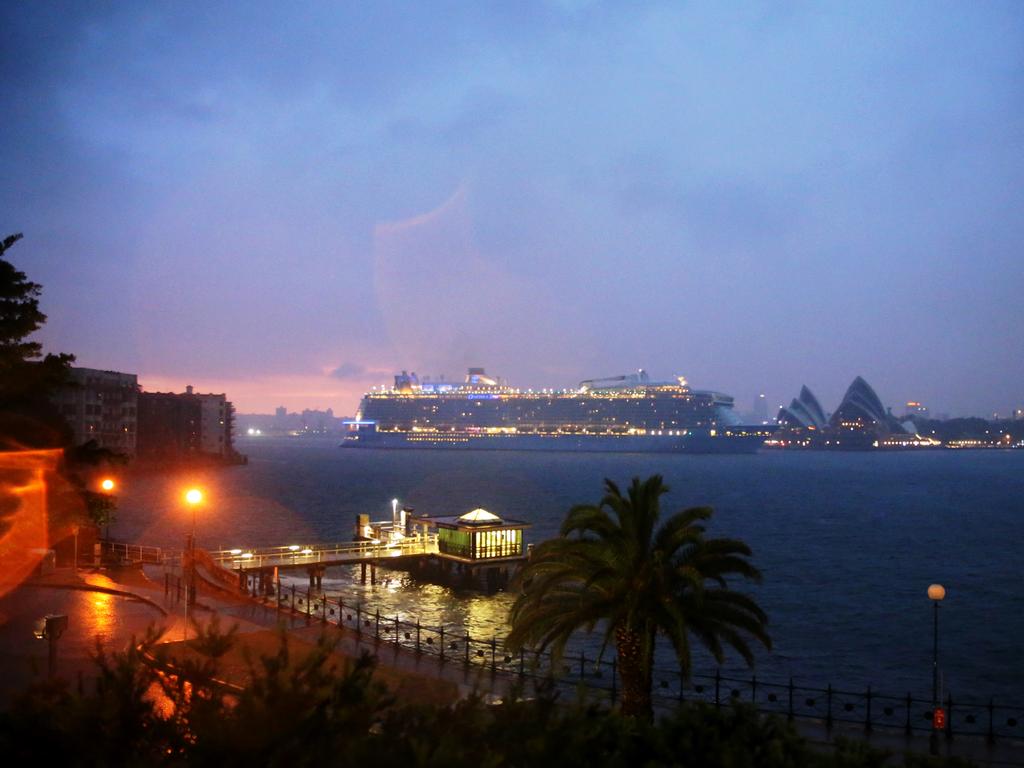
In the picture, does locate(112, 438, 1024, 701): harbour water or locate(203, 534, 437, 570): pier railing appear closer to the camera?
locate(112, 438, 1024, 701): harbour water

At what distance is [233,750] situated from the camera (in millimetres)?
4402

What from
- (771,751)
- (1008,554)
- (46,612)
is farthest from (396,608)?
(1008,554)

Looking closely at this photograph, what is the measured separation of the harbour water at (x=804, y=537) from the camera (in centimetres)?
2562

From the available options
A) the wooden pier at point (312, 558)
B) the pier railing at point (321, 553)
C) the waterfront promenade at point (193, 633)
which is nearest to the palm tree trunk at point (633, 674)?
the waterfront promenade at point (193, 633)

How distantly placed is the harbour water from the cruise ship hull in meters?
39.1

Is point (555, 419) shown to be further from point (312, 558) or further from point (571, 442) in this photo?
point (312, 558)

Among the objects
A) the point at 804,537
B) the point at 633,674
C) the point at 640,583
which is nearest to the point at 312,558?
the point at 633,674

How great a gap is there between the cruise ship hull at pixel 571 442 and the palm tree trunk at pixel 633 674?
139450mm

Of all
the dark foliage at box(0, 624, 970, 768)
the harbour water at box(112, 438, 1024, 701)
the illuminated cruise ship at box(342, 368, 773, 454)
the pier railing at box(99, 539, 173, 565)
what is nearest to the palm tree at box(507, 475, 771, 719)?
the dark foliage at box(0, 624, 970, 768)

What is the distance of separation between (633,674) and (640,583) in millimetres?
1366

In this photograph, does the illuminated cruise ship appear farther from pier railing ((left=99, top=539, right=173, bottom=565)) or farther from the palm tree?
the palm tree

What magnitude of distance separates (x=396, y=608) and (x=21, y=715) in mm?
26984

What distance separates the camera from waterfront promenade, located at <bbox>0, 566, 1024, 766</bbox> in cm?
1200

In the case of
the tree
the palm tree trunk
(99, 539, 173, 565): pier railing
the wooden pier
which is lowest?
the wooden pier
